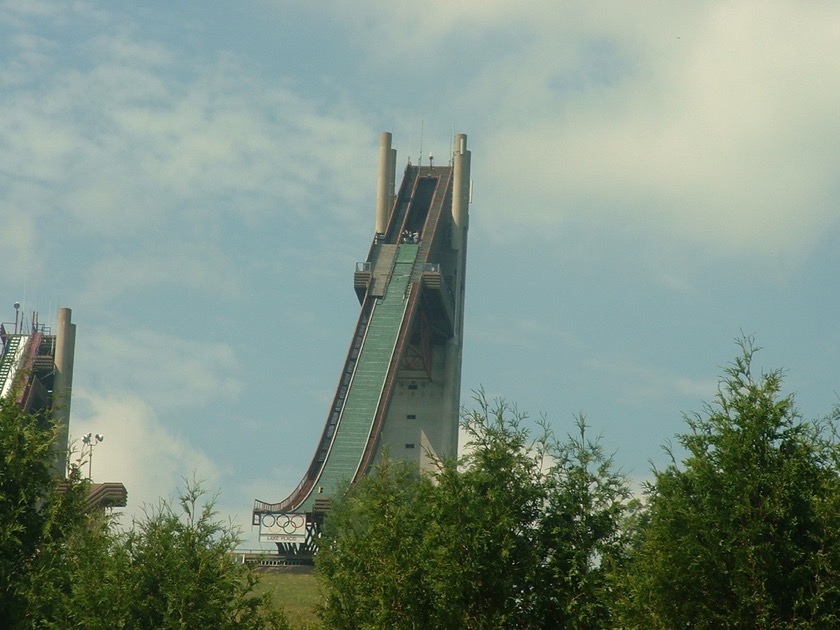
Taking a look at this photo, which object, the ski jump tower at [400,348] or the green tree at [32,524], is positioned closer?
the green tree at [32,524]

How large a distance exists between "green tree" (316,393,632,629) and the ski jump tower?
56.6 m

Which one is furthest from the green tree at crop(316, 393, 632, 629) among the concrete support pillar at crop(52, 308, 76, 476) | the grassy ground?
the concrete support pillar at crop(52, 308, 76, 476)

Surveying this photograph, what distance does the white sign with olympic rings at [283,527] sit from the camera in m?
93.1

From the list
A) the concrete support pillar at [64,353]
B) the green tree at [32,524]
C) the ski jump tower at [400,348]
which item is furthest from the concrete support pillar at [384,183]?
the green tree at [32,524]

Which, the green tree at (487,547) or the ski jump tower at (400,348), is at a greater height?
the ski jump tower at (400,348)

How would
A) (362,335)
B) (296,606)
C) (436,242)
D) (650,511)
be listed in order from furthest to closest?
(436,242)
(362,335)
(296,606)
(650,511)

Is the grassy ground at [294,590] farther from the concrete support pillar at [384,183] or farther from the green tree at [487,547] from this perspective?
the concrete support pillar at [384,183]

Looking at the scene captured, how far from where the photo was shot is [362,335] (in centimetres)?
10744

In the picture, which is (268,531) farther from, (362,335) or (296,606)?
(296,606)

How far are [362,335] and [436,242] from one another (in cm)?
1126

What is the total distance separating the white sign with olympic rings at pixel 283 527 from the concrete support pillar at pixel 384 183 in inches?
1151

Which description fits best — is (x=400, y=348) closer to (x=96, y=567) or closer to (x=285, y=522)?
(x=285, y=522)

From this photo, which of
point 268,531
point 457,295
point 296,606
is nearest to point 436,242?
point 457,295

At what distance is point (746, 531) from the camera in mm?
28188
